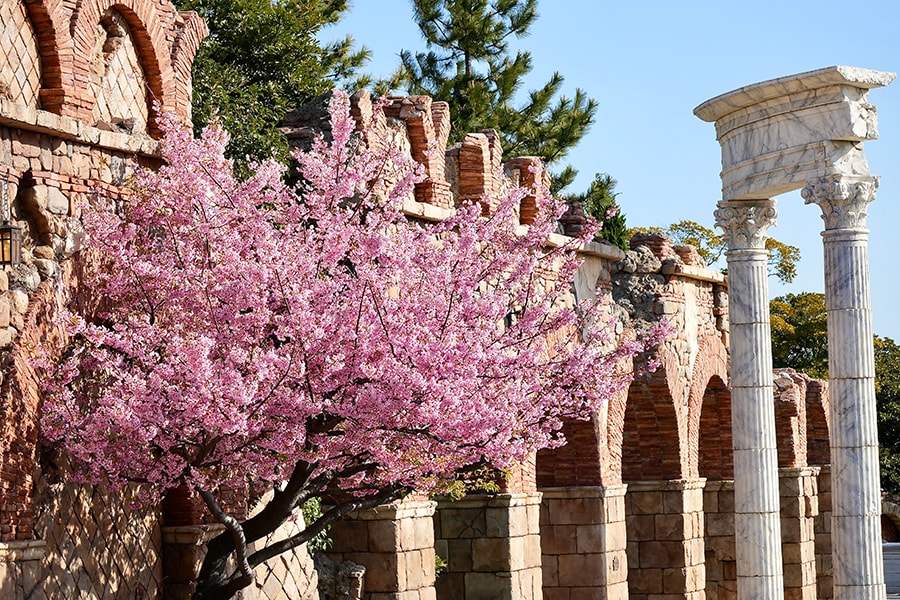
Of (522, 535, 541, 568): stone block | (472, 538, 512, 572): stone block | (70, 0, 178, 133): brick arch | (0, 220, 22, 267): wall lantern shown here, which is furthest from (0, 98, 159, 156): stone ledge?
(522, 535, 541, 568): stone block

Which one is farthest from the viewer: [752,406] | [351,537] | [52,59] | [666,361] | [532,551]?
[666,361]

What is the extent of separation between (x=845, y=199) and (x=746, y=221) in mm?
1326

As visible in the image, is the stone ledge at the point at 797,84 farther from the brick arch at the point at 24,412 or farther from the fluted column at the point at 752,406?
the brick arch at the point at 24,412

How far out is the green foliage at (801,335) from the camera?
35.8m

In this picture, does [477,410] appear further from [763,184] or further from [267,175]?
[763,184]

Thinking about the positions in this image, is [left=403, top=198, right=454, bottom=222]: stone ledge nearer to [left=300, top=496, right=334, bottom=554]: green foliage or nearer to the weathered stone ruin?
the weathered stone ruin

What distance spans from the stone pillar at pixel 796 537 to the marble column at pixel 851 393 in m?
10.1

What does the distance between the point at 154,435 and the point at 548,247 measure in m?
7.46

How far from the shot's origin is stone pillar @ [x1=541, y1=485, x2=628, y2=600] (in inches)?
623

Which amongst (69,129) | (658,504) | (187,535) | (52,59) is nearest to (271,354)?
(69,129)

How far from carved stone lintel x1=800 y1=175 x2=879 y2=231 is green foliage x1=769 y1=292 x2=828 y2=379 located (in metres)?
23.2

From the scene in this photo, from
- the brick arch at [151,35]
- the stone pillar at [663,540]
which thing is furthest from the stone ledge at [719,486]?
the brick arch at [151,35]

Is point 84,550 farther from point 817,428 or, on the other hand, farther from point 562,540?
point 817,428

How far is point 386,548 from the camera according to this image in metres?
12.0
